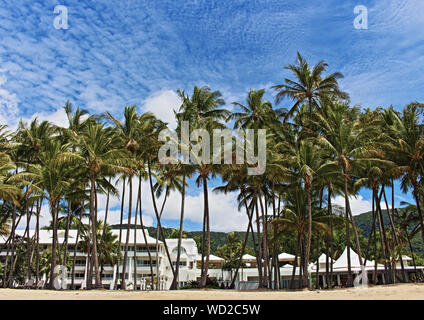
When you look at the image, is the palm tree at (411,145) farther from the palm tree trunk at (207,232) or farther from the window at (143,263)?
the window at (143,263)

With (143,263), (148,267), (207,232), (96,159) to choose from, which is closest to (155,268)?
(148,267)

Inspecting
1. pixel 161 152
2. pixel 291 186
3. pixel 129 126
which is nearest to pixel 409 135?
pixel 291 186

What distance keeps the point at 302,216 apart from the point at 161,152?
1050 centimetres

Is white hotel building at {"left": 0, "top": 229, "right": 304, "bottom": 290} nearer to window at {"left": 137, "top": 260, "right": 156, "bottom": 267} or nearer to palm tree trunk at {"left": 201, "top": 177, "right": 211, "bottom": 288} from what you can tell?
window at {"left": 137, "top": 260, "right": 156, "bottom": 267}

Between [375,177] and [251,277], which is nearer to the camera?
[375,177]

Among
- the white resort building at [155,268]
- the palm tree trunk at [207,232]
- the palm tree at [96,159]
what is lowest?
the white resort building at [155,268]

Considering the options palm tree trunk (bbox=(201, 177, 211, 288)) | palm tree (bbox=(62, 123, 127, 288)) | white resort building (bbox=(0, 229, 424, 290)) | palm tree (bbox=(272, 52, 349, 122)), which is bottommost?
white resort building (bbox=(0, 229, 424, 290))

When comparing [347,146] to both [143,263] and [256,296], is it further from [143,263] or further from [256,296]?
[143,263]

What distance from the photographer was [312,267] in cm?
4609

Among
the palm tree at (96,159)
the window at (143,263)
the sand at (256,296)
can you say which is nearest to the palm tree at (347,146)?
the sand at (256,296)

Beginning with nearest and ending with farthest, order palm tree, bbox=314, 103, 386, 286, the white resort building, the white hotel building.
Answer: palm tree, bbox=314, 103, 386, 286
the white resort building
the white hotel building

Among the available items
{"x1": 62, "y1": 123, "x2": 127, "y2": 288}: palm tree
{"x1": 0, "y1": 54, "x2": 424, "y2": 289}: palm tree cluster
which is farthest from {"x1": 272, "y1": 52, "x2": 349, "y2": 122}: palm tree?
{"x1": 62, "y1": 123, "x2": 127, "y2": 288}: palm tree

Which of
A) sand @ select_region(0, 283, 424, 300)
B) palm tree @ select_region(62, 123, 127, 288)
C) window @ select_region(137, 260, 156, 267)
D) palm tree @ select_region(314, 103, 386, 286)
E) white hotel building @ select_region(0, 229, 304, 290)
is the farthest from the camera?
window @ select_region(137, 260, 156, 267)
